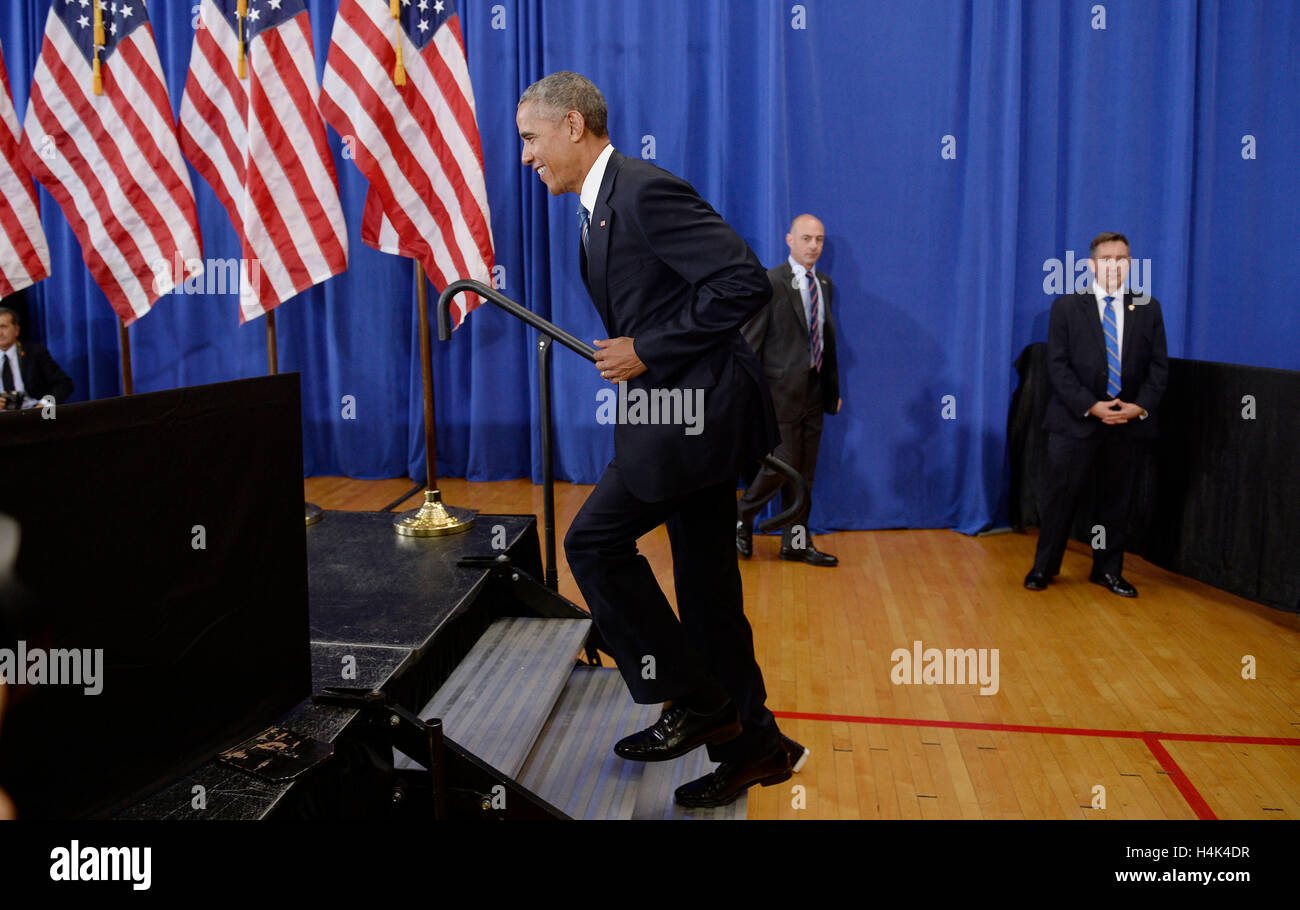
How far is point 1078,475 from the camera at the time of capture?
193 inches

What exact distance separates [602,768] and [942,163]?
4664mm

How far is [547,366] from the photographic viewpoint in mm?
3510

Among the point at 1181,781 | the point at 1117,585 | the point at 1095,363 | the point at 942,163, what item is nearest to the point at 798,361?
the point at 1095,363

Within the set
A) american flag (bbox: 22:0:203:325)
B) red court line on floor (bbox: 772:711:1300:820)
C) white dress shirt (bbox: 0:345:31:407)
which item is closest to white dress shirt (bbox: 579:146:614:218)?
red court line on floor (bbox: 772:711:1300:820)

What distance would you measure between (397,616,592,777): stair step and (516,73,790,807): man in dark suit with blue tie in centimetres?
33

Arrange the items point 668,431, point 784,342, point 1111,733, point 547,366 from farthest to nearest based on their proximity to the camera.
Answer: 1. point 784,342
2. point 547,366
3. point 1111,733
4. point 668,431

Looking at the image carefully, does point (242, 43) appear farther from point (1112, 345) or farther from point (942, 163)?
point (1112, 345)

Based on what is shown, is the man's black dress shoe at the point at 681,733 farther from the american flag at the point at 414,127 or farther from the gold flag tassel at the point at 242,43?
the gold flag tassel at the point at 242,43

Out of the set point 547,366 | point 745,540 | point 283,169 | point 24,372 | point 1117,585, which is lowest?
point 1117,585

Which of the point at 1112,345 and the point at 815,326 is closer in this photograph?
the point at 1112,345

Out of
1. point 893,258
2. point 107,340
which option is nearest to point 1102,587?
point 893,258

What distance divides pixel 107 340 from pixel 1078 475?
6.48 metres

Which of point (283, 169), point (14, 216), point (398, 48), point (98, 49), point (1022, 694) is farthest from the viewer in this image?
point (14, 216)

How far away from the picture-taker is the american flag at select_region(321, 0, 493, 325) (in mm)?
4527
